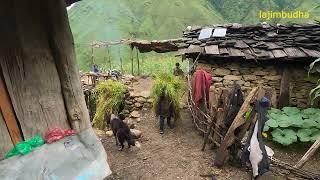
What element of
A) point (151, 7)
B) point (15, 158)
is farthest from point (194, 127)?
point (151, 7)

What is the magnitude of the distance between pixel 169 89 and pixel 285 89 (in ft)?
10.2

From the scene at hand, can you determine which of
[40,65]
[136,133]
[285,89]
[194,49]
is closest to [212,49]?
[194,49]

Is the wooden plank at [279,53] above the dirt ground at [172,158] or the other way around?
above

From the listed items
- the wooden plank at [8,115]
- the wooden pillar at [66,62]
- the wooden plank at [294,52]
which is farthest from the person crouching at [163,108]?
the wooden plank at [8,115]

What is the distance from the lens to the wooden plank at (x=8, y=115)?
12.1ft

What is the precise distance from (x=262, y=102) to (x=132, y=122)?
486cm

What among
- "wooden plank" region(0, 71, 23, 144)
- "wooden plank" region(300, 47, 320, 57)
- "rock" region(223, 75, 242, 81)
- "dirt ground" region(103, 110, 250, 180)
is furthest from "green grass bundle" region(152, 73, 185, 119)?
"wooden plank" region(0, 71, 23, 144)

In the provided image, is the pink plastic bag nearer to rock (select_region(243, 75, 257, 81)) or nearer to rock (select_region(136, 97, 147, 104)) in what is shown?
rock (select_region(243, 75, 257, 81))

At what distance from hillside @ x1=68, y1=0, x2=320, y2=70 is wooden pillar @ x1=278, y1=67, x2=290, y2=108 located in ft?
179

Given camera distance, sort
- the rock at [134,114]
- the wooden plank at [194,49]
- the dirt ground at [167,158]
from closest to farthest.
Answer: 1. the dirt ground at [167,158]
2. the wooden plank at [194,49]
3. the rock at [134,114]

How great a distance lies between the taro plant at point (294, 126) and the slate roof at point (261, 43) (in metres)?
1.42

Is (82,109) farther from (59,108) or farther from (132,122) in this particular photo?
(132,122)

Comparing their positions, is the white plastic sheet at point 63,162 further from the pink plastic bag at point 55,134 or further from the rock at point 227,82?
the rock at point 227,82

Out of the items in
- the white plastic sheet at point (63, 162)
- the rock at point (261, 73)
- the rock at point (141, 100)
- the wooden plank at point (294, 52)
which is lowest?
the rock at point (141, 100)
